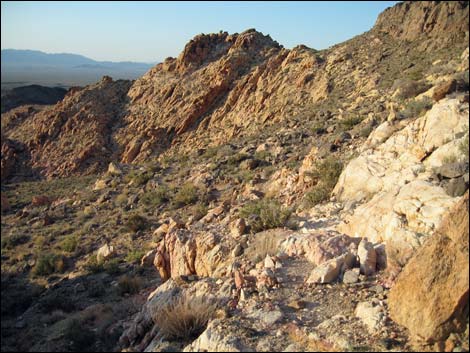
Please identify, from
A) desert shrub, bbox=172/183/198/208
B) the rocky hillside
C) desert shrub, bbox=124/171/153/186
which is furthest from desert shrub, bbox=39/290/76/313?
desert shrub, bbox=124/171/153/186

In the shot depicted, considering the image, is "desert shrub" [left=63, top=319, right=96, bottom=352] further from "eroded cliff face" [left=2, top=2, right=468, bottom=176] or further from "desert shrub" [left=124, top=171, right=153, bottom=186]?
"eroded cliff face" [left=2, top=2, right=468, bottom=176]

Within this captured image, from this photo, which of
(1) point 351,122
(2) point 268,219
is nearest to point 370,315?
(2) point 268,219

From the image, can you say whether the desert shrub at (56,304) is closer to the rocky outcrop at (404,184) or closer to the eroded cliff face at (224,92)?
the rocky outcrop at (404,184)

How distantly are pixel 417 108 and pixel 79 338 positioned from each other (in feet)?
28.0

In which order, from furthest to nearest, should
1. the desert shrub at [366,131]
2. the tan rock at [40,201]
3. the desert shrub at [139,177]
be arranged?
1. the desert shrub at [139,177]
2. the tan rock at [40,201]
3. the desert shrub at [366,131]

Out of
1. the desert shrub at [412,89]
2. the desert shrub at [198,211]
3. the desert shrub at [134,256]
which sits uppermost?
the desert shrub at [412,89]

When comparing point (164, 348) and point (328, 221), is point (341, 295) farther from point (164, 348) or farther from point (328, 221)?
point (328, 221)

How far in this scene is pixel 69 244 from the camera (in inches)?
487

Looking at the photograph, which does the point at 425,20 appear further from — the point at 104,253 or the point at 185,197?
the point at 104,253

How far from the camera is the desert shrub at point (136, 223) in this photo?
1370 cm

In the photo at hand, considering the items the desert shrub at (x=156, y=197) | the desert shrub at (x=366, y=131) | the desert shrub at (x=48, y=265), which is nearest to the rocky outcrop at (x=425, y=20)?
the desert shrub at (x=366, y=131)

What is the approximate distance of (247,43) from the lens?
112 ft

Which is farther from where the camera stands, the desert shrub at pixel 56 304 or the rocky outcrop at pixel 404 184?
the desert shrub at pixel 56 304

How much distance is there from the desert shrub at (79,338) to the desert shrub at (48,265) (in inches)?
166
